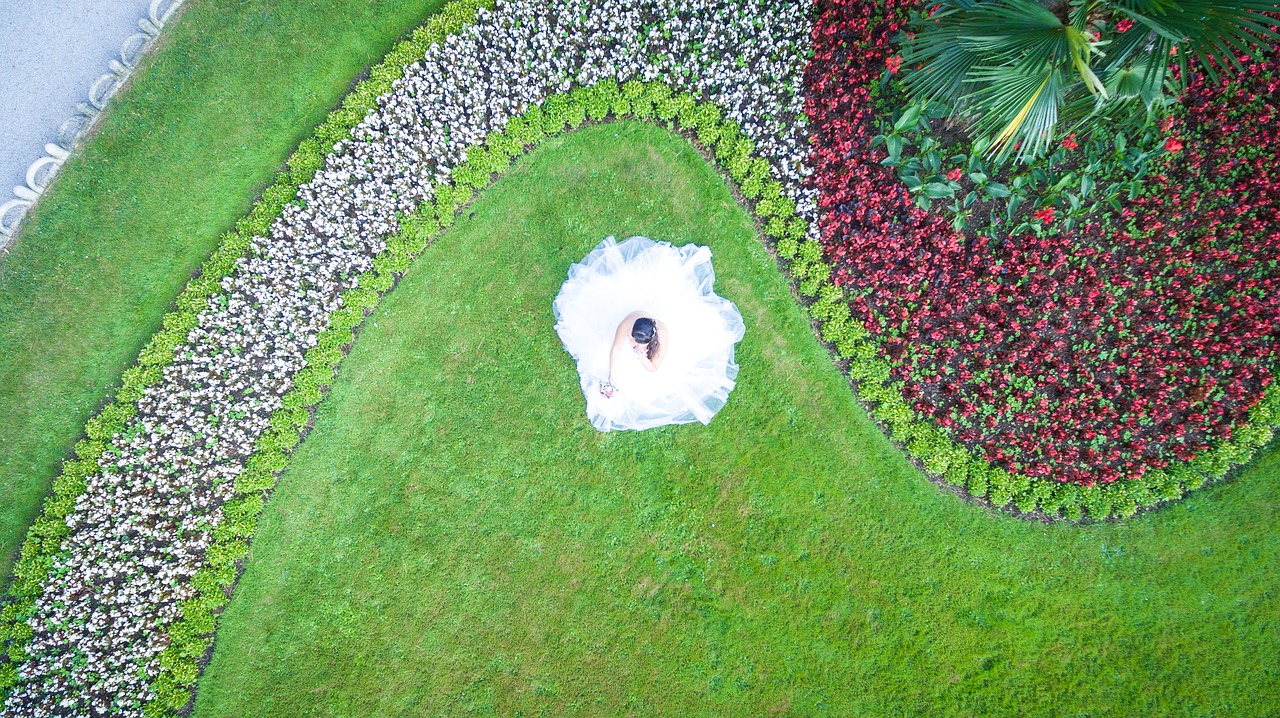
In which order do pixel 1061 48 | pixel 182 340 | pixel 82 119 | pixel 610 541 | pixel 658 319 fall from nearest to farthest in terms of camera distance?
pixel 1061 48, pixel 658 319, pixel 182 340, pixel 610 541, pixel 82 119

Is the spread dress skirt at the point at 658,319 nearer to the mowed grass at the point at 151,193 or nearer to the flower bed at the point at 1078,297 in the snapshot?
the flower bed at the point at 1078,297

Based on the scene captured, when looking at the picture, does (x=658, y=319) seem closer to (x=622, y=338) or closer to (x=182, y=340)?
(x=622, y=338)

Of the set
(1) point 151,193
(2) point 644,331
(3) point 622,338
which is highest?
(1) point 151,193

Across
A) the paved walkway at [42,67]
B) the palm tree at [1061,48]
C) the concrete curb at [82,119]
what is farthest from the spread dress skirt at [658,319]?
the paved walkway at [42,67]

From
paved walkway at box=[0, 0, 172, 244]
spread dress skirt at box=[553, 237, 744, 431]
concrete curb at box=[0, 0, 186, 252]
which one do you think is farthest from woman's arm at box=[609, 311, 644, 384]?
paved walkway at box=[0, 0, 172, 244]

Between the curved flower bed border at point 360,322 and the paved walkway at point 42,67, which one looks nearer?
the curved flower bed border at point 360,322

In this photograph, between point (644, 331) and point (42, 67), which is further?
point (42, 67)

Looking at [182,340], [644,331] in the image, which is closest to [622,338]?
[644,331]
